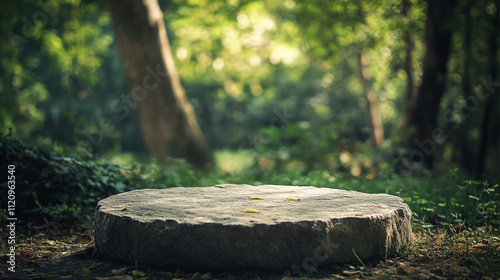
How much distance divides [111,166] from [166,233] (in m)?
2.62

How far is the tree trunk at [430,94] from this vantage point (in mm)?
7859

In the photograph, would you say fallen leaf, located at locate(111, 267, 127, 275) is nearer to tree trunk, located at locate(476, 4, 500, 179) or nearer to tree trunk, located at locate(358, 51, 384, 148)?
tree trunk, located at locate(476, 4, 500, 179)

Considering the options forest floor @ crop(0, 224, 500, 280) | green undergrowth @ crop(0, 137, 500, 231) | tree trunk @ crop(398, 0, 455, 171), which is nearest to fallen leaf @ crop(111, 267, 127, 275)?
forest floor @ crop(0, 224, 500, 280)

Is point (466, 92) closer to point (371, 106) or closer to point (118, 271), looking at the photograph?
point (371, 106)

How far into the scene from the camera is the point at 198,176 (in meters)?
5.97

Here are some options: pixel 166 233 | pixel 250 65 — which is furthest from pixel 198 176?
pixel 250 65

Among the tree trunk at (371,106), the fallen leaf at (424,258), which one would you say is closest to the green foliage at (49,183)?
the fallen leaf at (424,258)

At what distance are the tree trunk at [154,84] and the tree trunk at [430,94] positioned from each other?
3.72 meters

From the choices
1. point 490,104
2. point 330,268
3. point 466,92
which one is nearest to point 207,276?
Answer: point 330,268

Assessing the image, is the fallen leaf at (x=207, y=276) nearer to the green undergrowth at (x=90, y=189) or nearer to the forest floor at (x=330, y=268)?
the forest floor at (x=330, y=268)

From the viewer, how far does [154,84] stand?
7594 mm

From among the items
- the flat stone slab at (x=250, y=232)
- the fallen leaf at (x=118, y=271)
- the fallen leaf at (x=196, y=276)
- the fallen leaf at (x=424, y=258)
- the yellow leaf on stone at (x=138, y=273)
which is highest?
the flat stone slab at (x=250, y=232)

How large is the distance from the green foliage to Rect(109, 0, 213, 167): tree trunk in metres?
3.11

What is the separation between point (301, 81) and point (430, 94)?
10258 millimetres
